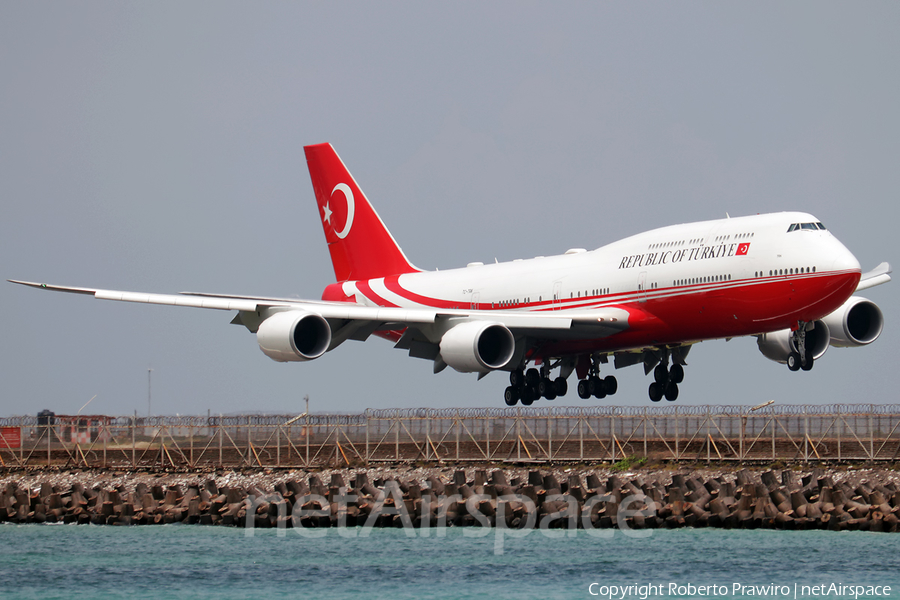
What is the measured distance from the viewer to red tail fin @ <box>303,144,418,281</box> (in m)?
69.3

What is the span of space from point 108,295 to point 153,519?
28.5ft

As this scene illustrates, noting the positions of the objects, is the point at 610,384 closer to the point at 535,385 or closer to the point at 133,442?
the point at 535,385

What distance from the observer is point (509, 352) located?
5503 centimetres

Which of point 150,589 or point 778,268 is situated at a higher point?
point 778,268

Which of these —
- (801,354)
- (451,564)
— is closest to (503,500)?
(451,564)

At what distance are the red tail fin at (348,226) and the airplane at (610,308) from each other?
121 inches

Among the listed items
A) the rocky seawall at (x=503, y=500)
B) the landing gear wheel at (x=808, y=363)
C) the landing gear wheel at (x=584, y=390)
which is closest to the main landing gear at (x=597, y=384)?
the landing gear wheel at (x=584, y=390)

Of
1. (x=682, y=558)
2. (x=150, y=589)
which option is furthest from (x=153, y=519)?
(x=682, y=558)

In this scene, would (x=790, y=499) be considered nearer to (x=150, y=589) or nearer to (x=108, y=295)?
(x=150, y=589)

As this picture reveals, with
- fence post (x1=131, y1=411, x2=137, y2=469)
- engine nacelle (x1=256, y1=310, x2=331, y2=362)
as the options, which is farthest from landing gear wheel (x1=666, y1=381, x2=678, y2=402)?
fence post (x1=131, y1=411, x2=137, y2=469)

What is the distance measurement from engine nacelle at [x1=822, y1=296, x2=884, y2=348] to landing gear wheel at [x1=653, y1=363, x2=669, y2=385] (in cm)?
644

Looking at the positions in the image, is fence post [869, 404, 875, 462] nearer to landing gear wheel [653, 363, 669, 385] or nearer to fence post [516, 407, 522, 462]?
landing gear wheel [653, 363, 669, 385]

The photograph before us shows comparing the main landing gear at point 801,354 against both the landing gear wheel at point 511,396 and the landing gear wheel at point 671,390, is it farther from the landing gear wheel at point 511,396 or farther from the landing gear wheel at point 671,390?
the landing gear wheel at point 511,396

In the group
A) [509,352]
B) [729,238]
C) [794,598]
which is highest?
[729,238]
